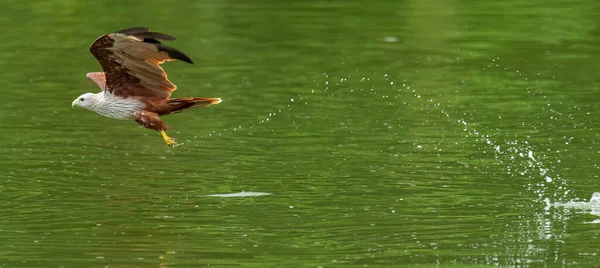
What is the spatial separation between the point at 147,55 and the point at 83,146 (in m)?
3.53

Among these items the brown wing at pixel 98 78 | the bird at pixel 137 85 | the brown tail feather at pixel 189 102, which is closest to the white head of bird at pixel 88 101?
the bird at pixel 137 85

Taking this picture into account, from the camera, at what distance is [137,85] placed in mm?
11516

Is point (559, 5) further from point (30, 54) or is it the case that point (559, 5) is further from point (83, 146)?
point (83, 146)

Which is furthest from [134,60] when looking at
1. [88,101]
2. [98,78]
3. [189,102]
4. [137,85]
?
[98,78]

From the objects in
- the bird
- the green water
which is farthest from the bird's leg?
the green water

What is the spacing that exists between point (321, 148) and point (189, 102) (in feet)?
9.79

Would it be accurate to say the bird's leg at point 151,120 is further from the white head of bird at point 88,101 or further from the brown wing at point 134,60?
the white head of bird at point 88,101

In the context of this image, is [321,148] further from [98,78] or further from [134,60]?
[134,60]

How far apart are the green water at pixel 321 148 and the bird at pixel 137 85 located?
0.77 meters

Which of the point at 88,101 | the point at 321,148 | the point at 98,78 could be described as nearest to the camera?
the point at 88,101

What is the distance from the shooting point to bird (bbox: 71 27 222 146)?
11.0 m

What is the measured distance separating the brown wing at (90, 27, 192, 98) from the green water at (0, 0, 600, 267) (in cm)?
96

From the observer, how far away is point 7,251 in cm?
1024

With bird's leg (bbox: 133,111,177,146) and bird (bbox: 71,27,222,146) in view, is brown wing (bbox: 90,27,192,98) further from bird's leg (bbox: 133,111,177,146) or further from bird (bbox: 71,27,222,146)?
bird's leg (bbox: 133,111,177,146)
